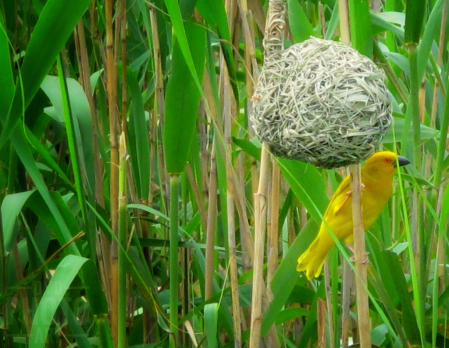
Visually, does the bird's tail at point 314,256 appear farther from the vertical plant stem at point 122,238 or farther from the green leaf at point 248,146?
the vertical plant stem at point 122,238

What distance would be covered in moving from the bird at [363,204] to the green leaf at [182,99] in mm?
374

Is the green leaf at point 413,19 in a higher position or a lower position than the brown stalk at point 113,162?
higher

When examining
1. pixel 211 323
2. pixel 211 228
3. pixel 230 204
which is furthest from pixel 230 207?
pixel 211 323

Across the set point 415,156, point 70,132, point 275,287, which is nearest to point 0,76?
point 70,132

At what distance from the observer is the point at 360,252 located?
1141 millimetres

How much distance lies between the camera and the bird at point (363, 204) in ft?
4.56

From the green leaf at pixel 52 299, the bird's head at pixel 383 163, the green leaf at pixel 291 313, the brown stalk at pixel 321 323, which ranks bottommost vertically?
the green leaf at pixel 291 313

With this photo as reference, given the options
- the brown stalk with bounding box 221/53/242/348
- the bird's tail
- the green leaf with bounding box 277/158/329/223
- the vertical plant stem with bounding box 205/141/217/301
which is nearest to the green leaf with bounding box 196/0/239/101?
the brown stalk with bounding box 221/53/242/348

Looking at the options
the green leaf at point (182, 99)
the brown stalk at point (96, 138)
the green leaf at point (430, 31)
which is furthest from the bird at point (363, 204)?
the brown stalk at point (96, 138)

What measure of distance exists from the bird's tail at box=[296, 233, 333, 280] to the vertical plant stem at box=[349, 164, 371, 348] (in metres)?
0.21

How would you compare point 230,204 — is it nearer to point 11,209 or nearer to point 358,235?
point 358,235

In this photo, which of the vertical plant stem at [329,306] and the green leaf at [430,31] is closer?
the green leaf at [430,31]

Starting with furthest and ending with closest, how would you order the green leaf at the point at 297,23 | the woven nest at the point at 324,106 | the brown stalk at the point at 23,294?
the brown stalk at the point at 23,294
the green leaf at the point at 297,23
the woven nest at the point at 324,106

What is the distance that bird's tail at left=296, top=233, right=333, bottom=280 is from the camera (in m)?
1.39
